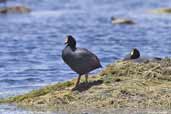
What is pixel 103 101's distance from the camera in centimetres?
1384

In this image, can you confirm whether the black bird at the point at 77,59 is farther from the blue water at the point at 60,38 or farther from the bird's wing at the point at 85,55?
the blue water at the point at 60,38

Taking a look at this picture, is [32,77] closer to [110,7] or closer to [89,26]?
[89,26]

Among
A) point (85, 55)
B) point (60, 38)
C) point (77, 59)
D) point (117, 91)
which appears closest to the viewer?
point (117, 91)

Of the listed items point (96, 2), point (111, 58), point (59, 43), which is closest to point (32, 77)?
point (111, 58)

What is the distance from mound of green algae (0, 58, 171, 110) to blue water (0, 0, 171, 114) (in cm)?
86

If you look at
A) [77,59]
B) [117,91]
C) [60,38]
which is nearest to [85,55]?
[77,59]

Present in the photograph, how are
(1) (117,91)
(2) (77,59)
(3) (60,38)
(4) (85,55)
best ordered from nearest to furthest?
1. (1) (117,91)
2. (2) (77,59)
3. (4) (85,55)
4. (3) (60,38)

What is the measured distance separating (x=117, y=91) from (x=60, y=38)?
17.9m

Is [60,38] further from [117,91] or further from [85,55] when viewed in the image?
[117,91]

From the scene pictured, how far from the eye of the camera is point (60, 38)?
31.9m

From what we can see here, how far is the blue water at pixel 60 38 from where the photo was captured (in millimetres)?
19562

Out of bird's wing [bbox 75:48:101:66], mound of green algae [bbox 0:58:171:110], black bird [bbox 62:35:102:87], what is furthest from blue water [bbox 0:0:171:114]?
bird's wing [bbox 75:48:101:66]

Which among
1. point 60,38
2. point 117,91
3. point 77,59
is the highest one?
point 77,59

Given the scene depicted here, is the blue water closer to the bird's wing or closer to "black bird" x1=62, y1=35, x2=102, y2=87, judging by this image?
"black bird" x1=62, y1=35, x2=102, y2=87
